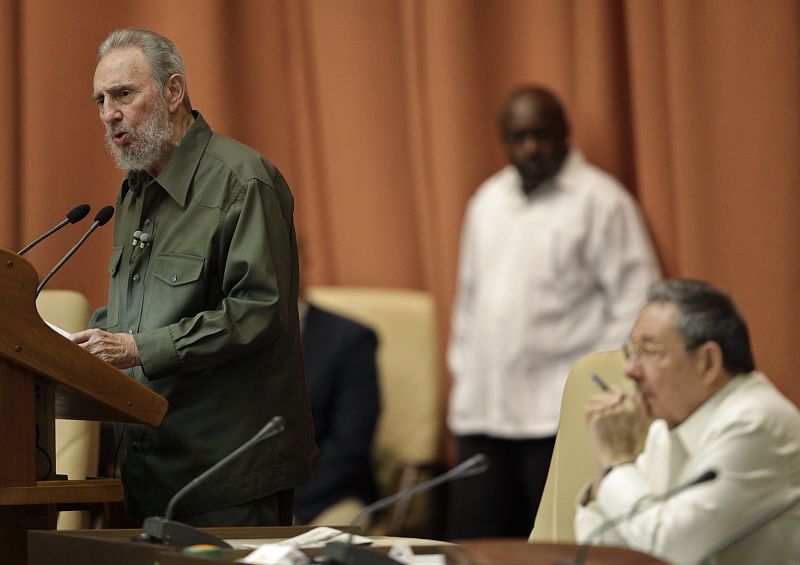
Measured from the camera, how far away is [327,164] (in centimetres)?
471

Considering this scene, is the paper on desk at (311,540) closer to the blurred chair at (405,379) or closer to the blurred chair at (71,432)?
the blurred chair at (71,432)

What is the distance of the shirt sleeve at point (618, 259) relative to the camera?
3893 millimetres

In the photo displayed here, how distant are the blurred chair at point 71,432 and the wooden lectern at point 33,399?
502 mm

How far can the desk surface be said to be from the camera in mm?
1404

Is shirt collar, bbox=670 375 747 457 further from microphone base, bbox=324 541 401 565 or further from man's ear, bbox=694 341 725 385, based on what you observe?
microphone base, bbox=324 541 401 565

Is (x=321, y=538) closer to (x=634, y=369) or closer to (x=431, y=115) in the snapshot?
(x=634, y=369)

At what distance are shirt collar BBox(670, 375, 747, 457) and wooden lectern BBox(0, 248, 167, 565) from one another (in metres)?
0.89

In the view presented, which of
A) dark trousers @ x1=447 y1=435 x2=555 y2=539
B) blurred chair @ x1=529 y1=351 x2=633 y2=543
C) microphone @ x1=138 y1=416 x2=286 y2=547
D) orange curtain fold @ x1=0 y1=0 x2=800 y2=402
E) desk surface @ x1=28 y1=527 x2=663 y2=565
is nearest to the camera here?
desk surface @ x1=28 y1=527 x2=663 y2=565

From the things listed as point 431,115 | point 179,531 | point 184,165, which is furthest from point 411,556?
point 431,115

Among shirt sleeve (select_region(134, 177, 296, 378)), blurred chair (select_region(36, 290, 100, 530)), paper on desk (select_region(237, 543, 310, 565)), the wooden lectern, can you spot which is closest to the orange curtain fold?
blurred chair (select_region(36, 290, 100, 530))

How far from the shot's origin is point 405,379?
14.2 feet

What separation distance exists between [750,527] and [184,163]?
1323 mm

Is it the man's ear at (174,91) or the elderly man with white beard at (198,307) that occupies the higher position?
the man's ear at (174,91)

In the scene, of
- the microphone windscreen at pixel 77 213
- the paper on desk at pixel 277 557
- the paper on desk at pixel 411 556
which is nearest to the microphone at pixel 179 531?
the paper on desk at pixel 277 557
